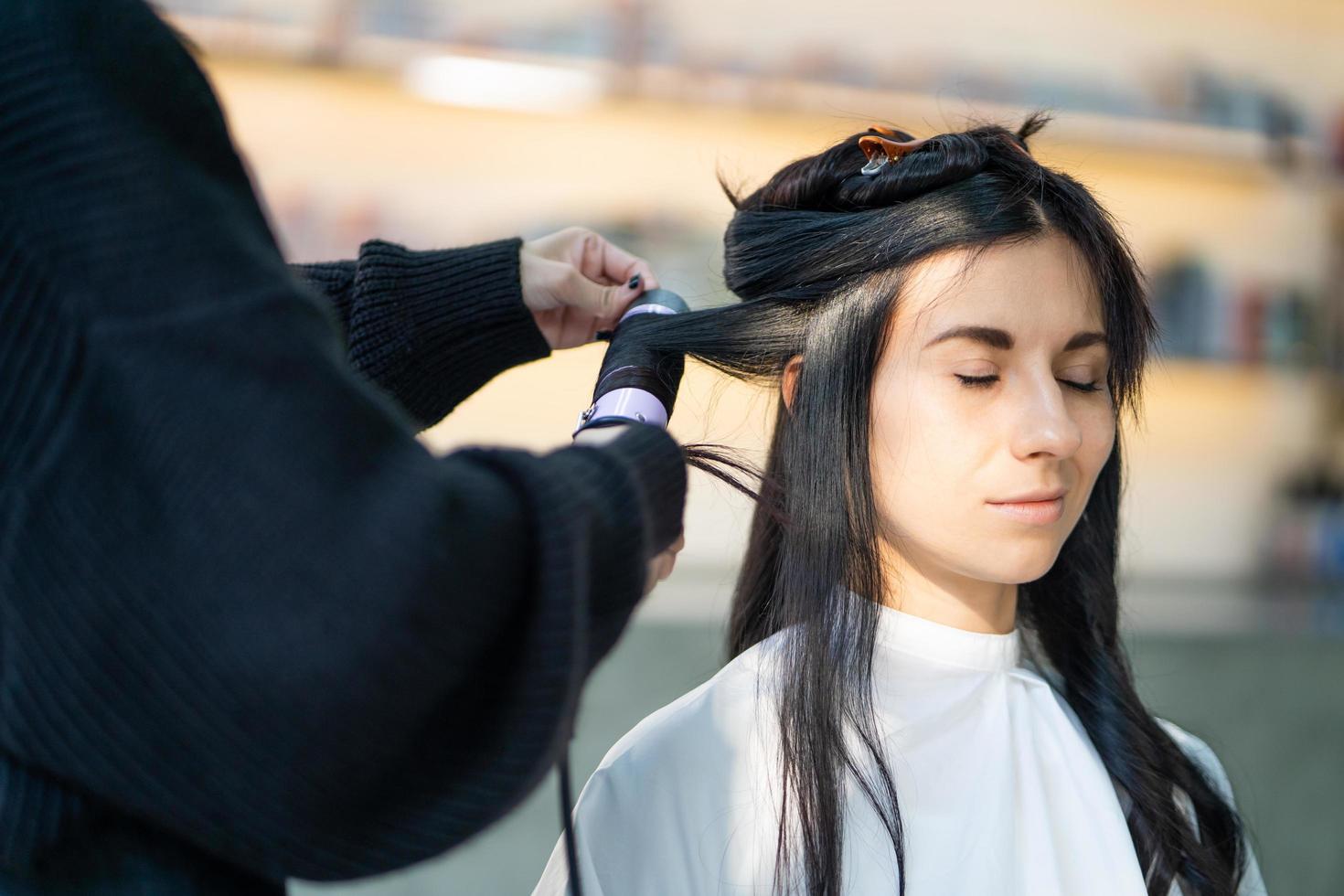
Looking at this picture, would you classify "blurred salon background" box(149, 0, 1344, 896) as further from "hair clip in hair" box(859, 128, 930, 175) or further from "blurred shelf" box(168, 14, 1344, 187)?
"hair clip in hair" box(859, 128, 930, 175)

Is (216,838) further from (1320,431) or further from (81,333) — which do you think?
(1320,431)

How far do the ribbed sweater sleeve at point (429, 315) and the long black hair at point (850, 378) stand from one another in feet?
0.48

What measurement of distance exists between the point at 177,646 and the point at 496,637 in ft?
0.49

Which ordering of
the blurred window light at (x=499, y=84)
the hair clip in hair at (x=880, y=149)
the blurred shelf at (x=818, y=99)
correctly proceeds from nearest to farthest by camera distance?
the hair clip in hair at (x=880, y=149) → the blurred shelf at (x=818, y=99) → the blurred window light at (x=499, y=84)

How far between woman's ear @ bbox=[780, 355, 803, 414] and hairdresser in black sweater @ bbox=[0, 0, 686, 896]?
620mm

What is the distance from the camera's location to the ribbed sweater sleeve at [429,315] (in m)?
1.08

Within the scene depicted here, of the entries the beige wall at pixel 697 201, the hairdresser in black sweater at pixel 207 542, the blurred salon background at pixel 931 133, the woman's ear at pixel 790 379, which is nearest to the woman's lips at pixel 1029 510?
the woman's ear at pixel 790 379

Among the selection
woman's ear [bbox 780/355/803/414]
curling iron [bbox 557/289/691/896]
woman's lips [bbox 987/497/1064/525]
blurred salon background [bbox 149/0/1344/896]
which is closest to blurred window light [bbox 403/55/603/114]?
blurred salon background [bbox 149/0/1344/896]

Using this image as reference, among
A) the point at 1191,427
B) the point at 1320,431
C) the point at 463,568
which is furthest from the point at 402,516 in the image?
the point at 1320,431

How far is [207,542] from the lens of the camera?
0.55 meters

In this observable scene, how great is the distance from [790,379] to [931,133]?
1749mm

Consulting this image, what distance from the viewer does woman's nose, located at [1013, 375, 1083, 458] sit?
3.42ft

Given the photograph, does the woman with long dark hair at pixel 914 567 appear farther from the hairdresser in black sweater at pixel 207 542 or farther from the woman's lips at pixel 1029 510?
the hairdresser in black sweater at pixel 207 542

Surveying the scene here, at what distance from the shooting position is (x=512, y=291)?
109 cm
